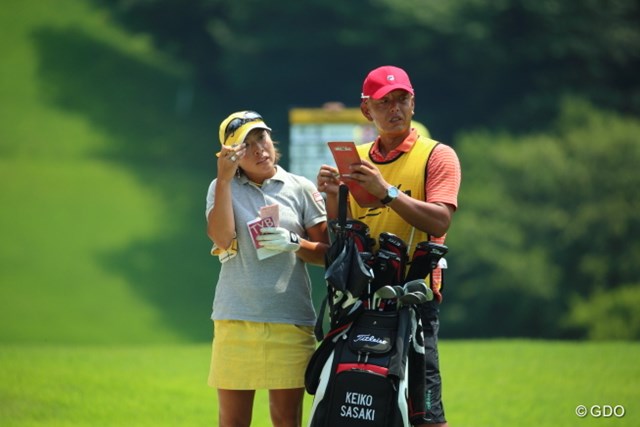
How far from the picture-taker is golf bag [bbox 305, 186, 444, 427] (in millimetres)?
3125

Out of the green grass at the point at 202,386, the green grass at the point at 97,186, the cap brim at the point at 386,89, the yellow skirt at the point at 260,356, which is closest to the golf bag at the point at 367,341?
the yellow skirt at the point at 260,356

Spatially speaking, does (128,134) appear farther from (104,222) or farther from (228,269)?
(228,269)

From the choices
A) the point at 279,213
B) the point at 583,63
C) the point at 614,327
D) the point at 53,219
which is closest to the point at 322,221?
the point at 279,213

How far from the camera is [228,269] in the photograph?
3.50m

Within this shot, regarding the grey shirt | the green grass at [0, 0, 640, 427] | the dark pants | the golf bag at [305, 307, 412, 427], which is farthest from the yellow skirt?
the green grass at [0, 0, 640, 427]

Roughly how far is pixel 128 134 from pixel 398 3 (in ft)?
12.9

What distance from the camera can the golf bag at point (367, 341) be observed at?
3.12 meters

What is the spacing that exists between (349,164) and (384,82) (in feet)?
1.14

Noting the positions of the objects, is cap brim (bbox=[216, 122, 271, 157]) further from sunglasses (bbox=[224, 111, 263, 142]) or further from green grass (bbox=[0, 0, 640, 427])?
green grass (bbox=[0, 0, 640, 427])

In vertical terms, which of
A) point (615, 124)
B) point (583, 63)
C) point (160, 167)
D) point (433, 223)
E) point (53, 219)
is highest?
point (583, 63)

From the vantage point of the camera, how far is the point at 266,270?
11.3 ft

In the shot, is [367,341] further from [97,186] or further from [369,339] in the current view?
[97,186]

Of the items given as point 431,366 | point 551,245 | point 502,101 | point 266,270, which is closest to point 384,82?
point 266,270

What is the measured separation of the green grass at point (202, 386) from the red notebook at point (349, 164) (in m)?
2.24
